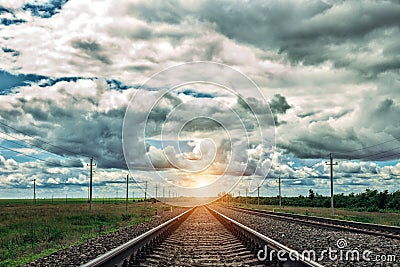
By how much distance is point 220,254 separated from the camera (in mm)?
9625

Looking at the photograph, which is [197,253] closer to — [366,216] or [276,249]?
[276,249]

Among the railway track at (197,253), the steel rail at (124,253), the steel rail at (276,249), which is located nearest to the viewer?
the steel rail at (276,249)

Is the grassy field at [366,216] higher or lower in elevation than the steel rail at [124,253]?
lower

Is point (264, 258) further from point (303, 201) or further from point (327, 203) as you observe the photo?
point (303, 201)

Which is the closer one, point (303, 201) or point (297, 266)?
point (297, 266)

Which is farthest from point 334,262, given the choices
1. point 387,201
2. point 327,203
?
point 327,203

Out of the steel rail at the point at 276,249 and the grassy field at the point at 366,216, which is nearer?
the steel rail at the point at 276,249

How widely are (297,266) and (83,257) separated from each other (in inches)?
218

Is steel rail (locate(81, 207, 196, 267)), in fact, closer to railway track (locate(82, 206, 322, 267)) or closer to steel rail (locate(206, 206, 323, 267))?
railway track (locate(82, 206, 322, 267))

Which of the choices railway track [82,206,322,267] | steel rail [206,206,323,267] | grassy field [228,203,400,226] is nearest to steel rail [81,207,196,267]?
railway track [82,206,322,267]

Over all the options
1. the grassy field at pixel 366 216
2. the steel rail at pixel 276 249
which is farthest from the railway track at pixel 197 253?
the grassy field at pixel 366 216

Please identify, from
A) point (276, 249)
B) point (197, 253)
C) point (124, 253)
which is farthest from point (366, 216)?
point (124, 253)

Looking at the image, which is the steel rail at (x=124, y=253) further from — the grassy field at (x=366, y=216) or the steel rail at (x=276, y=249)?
the grassy field at (x=366, y=216)

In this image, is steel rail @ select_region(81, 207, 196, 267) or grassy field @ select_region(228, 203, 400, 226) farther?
grassy field @ select_region(228, 203, 400, 226)
